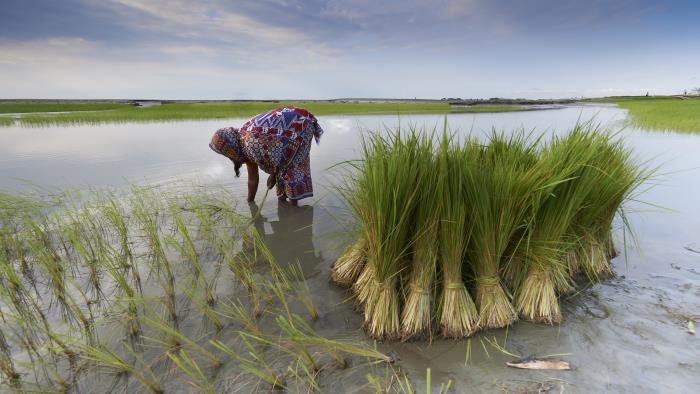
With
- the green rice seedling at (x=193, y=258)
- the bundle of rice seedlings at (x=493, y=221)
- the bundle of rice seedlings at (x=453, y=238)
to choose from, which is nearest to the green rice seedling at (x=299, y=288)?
the green rice seedling at (x=193, y=258)

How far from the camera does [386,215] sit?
1.85 meters

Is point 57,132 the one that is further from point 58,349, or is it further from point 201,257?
point 58,349

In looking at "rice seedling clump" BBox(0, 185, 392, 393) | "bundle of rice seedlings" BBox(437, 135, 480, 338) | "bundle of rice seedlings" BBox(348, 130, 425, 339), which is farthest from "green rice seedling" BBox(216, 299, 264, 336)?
"bundle of rice seedlings" BBox(437, 135, 480, 338)

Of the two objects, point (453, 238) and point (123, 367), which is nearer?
point (123, 367)

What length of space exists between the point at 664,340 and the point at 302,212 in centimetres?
362

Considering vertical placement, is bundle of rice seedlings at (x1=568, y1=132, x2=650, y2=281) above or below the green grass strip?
below

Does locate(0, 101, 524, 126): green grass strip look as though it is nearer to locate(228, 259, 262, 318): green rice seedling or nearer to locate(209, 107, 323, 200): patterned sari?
locate(209, 107, 323, 200): patterned sari

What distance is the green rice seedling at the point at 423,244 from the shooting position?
1.85 meters

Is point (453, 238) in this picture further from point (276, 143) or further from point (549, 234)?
point (276, 143)

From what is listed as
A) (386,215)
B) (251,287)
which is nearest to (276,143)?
(251,287)

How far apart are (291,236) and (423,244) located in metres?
2.06

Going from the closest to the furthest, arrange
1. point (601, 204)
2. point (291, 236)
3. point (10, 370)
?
point (10, 370) < point (601, 204) < point (291, 236)

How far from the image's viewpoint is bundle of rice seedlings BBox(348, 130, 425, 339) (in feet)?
5.95

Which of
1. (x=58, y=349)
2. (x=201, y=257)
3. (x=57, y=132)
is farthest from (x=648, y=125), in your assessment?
(x=57, y=132)
